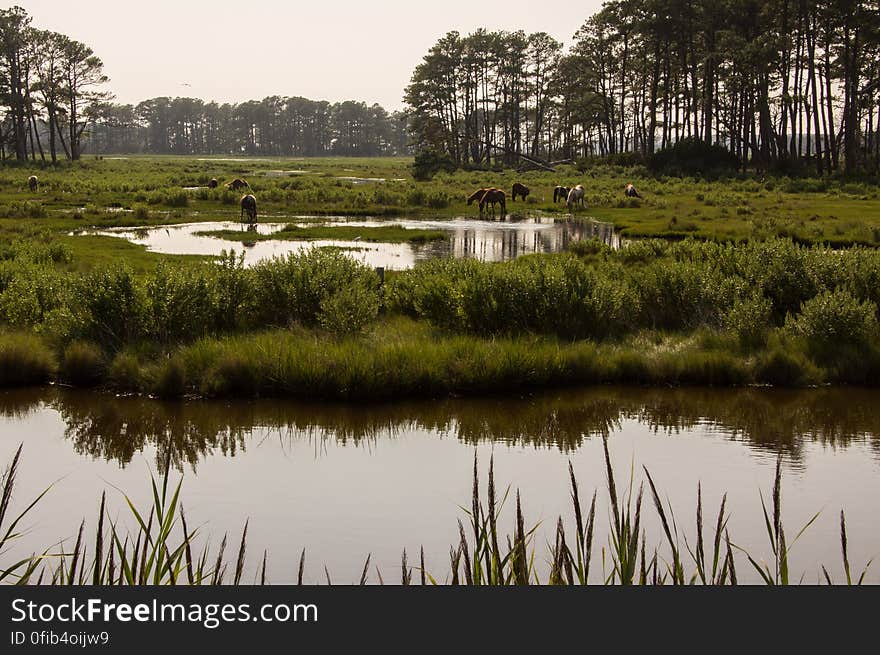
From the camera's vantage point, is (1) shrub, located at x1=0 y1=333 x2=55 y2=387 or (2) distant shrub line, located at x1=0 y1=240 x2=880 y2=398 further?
(1) shrub, located at x1=0 y1=333 x2=55 y2=387

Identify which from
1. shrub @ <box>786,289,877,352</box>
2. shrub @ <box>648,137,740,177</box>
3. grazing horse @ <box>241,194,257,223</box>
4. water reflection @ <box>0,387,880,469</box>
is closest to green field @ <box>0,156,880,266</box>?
grazing horse @ <box>241,194,257,223</box>

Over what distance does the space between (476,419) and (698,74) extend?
65473mm

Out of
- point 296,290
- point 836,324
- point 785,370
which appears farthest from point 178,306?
point 836,324

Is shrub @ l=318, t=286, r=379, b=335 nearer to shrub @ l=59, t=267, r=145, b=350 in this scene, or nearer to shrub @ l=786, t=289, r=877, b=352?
shrub @ l=59, t=267, r=145, b=350

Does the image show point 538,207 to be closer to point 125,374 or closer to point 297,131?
point 125,374

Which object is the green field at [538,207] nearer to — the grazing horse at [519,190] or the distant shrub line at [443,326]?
the grazing horse at [519,190]

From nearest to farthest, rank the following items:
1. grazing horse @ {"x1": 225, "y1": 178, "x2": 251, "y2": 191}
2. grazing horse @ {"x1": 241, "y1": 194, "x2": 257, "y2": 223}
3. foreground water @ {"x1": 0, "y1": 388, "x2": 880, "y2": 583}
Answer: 1. foreground water @ {"x1": 0, "y1": 388, "x2": 880, "y2": 583}
2. grazing horse @ {"x1": 241, "y1": 194, "x2": 257, "y2": 223}
3. grazing horse @ {"x1": 225, "y1": 178, "x2": 251, "y2": 191}

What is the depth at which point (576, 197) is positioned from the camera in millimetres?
42844

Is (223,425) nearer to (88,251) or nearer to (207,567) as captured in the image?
(207,567)

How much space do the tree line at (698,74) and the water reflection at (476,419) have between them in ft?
153

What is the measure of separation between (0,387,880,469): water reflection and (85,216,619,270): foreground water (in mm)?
9255

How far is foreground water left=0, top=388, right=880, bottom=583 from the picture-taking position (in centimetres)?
741

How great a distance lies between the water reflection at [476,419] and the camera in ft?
33.8

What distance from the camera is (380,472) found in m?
9.20
